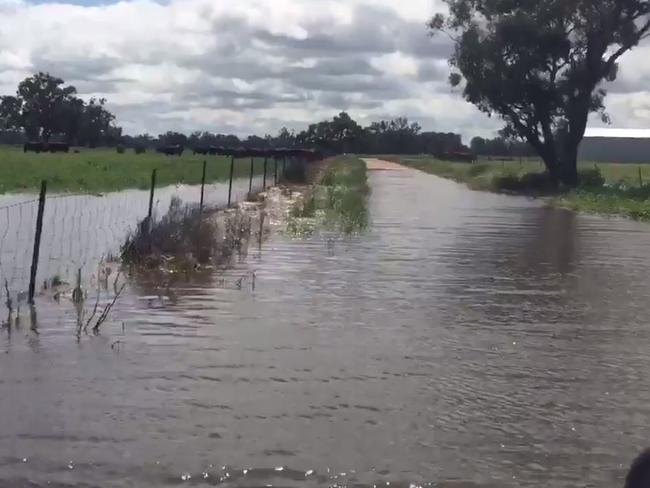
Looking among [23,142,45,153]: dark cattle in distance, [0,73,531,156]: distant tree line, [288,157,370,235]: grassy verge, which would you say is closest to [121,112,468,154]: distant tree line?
[0,73,531,156]: distant tree line

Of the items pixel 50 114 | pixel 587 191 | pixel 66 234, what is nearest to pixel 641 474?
pixel 66 234

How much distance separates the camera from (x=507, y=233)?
1062 inches

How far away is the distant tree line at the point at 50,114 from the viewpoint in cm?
15100

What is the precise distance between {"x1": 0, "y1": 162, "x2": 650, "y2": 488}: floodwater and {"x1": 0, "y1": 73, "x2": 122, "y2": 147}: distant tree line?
13796 cm

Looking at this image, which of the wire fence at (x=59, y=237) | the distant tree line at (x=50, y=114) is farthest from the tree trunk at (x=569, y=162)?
the distant tree line at (x=50, y=114)

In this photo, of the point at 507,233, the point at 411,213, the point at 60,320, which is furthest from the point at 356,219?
the point at 60,320

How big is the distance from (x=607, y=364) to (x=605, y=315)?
10.2 ft

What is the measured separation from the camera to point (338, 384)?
10.0 meters

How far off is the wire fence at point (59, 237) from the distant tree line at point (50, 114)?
383 ft

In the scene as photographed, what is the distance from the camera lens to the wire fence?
15.2 metres

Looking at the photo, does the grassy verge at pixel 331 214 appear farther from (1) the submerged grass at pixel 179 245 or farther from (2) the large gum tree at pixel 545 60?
(2) the large gum tree at pixel 545 60

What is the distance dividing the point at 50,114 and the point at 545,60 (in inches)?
4414

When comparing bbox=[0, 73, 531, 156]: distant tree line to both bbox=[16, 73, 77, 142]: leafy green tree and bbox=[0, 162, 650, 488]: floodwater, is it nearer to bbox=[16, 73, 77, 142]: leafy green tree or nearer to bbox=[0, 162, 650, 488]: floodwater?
bbox=[16, 73, 77, 142]: leafy green tree

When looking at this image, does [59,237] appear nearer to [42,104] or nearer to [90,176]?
[90,176]
